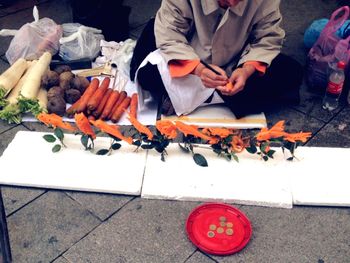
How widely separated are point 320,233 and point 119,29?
2.50 m

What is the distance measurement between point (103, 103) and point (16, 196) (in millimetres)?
913

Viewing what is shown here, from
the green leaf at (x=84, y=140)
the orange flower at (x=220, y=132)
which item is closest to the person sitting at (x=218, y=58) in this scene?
the orange flower at (x=220, y=132)

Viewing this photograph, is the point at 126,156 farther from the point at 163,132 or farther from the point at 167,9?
the point at 167,9

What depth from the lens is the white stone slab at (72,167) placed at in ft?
8.67

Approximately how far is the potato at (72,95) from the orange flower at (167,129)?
2.67ft

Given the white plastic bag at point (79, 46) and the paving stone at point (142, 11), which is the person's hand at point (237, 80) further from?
the paving stone at point (142, 11)

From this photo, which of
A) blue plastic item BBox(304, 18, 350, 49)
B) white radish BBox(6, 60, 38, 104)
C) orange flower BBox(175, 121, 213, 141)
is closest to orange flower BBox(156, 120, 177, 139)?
orange flower BBox(175, 121, 213, 141)

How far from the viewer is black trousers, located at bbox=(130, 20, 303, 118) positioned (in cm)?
313

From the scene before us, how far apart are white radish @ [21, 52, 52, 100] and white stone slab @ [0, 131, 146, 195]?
16.6 inches

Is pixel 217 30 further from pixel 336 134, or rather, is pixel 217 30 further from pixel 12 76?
pixel 12 76

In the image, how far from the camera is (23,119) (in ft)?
10.6

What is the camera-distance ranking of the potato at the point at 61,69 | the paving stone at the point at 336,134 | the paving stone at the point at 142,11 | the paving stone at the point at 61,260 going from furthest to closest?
the paving stone at the point at 142,11, the potato at the point at 61,69, the paving stone at the point at 336,134, the paving stone at the point at 61,260

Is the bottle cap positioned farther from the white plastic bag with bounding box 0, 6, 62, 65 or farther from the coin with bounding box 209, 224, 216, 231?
the white plastic bag with bounding box 0, 6, 62, 65

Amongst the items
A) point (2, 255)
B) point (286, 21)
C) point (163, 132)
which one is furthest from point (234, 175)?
point (286, 21)
